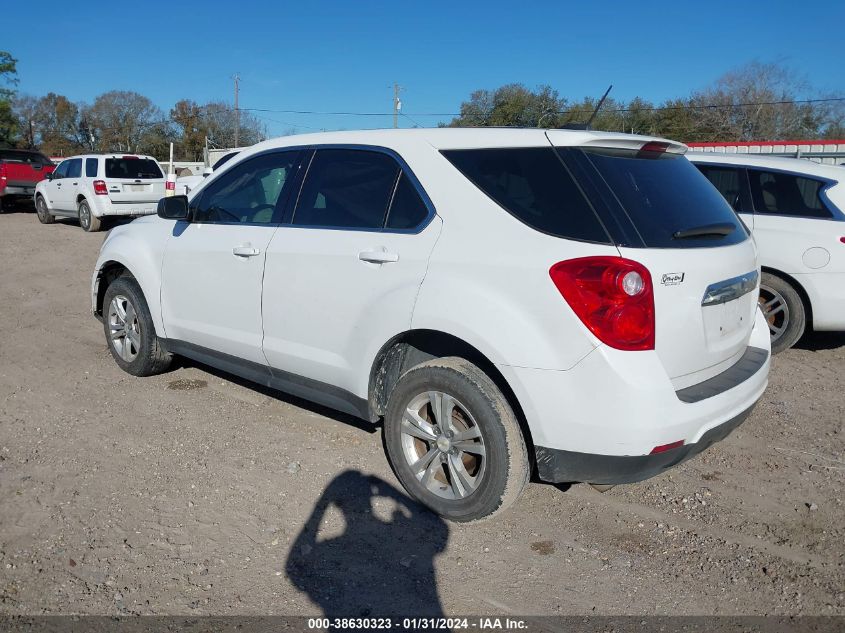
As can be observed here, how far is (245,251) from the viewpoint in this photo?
160 inches

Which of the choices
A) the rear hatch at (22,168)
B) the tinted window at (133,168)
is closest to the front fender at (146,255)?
the tinted window at (133,168)

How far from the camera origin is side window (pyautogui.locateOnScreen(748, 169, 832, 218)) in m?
5.98

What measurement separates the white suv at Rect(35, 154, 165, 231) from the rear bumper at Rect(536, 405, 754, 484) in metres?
14.5

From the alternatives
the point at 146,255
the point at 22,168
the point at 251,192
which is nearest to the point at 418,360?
the point at 251,192

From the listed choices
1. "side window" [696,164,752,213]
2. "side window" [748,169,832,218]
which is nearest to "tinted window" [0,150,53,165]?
"side window" [696,164,752,213]

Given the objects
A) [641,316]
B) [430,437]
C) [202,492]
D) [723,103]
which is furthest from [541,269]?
[723,103]

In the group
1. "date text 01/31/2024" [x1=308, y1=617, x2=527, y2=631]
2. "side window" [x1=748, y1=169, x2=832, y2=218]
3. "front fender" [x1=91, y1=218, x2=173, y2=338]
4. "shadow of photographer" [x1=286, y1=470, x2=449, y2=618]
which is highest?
"side window" [x1=748, y1=169, x2=832, y2=218]

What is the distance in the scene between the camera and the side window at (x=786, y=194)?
5.98m

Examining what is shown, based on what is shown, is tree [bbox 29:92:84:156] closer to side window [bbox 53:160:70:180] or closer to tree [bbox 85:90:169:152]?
tree [bbox 85:90:169:152]

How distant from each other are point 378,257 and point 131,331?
2.84 m

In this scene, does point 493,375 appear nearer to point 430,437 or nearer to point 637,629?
point 430,437

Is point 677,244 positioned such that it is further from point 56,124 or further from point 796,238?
point 56,124

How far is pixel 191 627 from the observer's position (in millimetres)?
2584

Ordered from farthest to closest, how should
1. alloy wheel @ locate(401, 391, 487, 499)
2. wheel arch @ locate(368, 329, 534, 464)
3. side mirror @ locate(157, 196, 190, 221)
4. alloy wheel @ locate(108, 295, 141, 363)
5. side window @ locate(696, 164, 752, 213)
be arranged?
side window @ locate(696, 164, 752, 213)
alloy wheel @ locate(108, 295, 141, 363)
side mirror @ locate(157, 196, 190, 221)
alloy wheel @ locate(401, 391, 487, 499)
wheel arch @ locate(368, 329, 534, 464)
